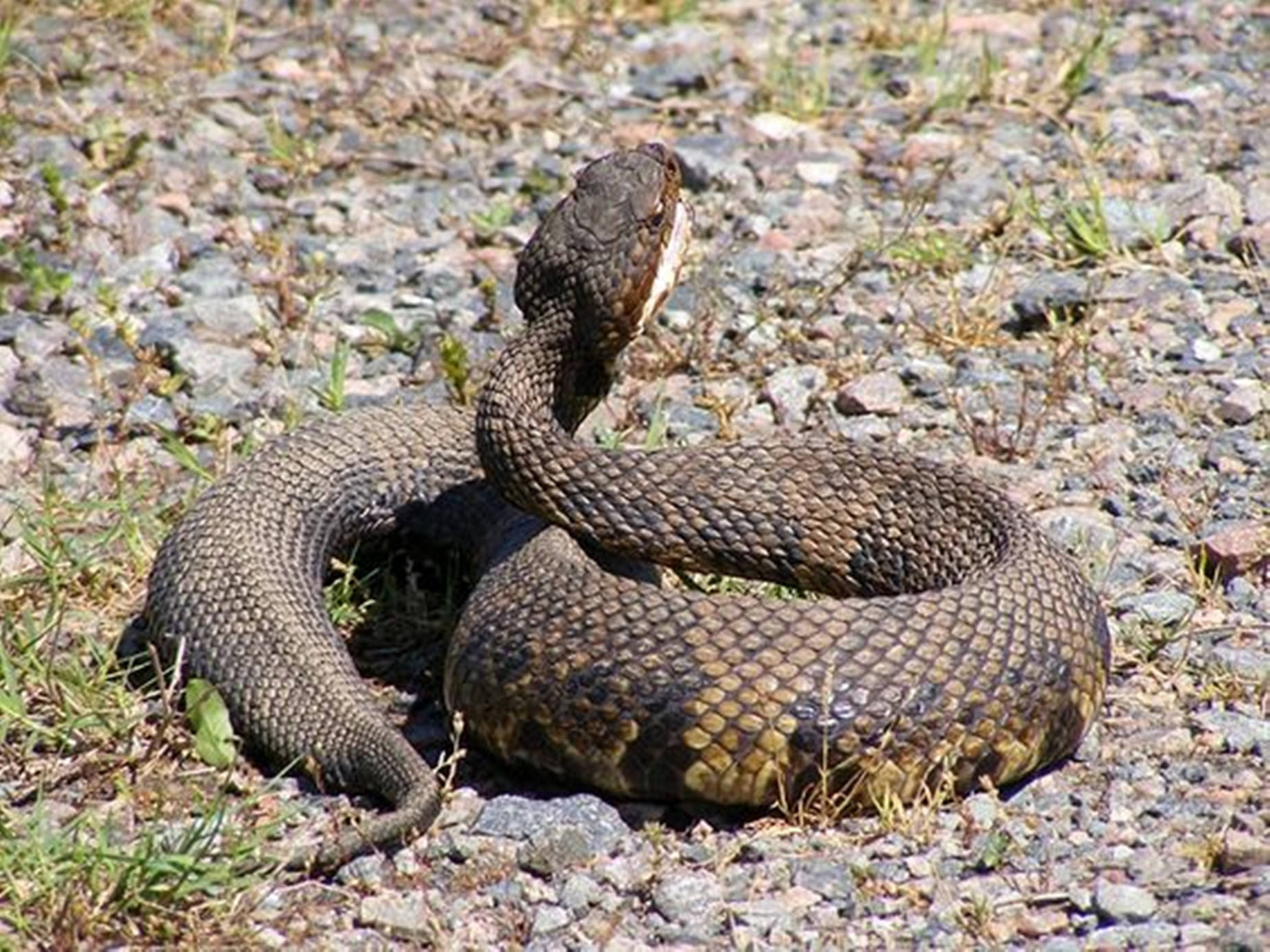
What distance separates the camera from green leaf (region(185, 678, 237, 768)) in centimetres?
625

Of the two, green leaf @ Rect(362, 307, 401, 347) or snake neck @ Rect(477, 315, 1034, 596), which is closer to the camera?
snake neck @ Rect(477, 315, 1034, 596)

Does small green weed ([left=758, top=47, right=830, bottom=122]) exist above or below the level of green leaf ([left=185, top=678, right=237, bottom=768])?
above

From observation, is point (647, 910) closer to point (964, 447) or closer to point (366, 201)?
point (964, 447)

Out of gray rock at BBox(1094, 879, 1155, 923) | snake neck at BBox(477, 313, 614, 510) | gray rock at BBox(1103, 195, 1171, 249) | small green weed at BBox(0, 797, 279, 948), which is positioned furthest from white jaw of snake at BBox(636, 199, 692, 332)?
gray rock at BBox(1103, 195, 1171, 249)

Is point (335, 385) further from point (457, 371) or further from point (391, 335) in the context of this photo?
point (391, 335)

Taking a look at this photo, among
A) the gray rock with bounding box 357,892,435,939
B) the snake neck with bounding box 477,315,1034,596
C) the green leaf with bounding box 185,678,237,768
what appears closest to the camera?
the gray rock with bounding box 357,892,435,939

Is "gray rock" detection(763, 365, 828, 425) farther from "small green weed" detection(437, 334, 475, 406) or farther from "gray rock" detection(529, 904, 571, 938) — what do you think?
"gray rock" detection(529, 904, 571, 938)

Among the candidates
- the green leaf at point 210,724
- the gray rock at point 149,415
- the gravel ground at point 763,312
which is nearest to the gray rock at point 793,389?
the gravel ground at point 763,312

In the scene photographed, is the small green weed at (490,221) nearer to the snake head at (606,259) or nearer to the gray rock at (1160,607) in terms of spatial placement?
the snake head at (606,259)

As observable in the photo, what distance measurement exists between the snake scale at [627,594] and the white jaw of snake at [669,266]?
12 millimetres

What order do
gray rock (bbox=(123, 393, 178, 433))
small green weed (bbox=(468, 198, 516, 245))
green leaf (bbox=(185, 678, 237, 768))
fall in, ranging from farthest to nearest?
small green weed (bbox=(468, 198, 516, 245)) < gray rock (bbox=(123, 393, 178, 433)) < green leaf (bbox=(185, 678, 237, 768))

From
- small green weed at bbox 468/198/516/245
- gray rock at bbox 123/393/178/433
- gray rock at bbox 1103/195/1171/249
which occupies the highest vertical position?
gray rock at bbox 1103/195/1171/249

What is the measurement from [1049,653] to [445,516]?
2.33m

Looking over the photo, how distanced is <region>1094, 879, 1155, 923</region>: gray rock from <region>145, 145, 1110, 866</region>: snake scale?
607 millimetres
